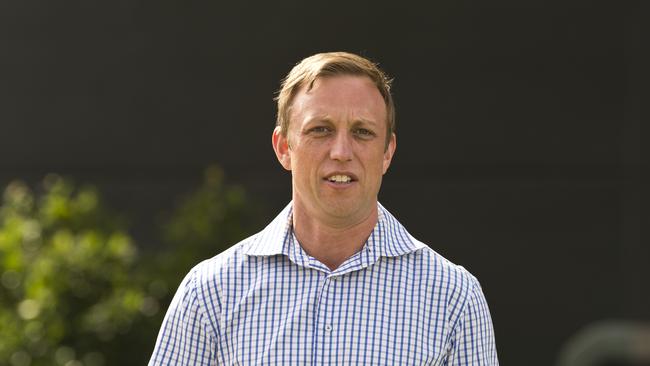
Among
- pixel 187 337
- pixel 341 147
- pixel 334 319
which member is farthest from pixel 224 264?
pixel 341 147

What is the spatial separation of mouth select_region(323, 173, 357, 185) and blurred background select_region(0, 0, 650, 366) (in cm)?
334

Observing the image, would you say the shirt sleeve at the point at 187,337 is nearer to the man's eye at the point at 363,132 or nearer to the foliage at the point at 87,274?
the man's eye at the point at 363,132

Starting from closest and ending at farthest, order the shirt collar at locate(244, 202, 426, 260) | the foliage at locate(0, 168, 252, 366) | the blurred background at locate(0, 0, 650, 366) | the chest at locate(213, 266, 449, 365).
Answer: the chest at locate(213, 266, 449, 365) < the shirt collar at locate(244, 202, 426, 260) < the foliage at locate(0, 168, 252, 366) < the blurred background at locate(0, 0, 650, 366)

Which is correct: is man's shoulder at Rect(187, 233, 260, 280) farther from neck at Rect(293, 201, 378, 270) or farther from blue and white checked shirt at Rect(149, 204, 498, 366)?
neck at Rect(293, 201, 378, 270)

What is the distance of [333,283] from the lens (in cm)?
266

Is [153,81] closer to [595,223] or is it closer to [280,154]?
[595,223]

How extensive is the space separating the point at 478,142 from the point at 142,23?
6.71 ft

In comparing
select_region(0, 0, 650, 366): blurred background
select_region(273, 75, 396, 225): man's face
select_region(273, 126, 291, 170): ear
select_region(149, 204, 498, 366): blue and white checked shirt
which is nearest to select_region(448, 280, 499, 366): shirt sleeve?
select_region(149, 204, 498, 366): blue and white checked shirt

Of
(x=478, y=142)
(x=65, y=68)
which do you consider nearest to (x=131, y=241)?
(x=65, y=68)

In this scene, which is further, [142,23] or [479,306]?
[142,23]

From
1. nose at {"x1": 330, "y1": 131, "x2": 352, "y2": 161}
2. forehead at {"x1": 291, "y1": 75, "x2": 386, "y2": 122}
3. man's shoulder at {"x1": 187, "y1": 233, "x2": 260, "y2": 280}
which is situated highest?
forehead at {"x1": 291, "y1": 75, "x2": 386, "y2": 122}

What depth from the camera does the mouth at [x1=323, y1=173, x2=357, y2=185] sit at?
2.61 m

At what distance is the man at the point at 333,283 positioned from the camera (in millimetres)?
2600

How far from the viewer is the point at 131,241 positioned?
648 centimetres
